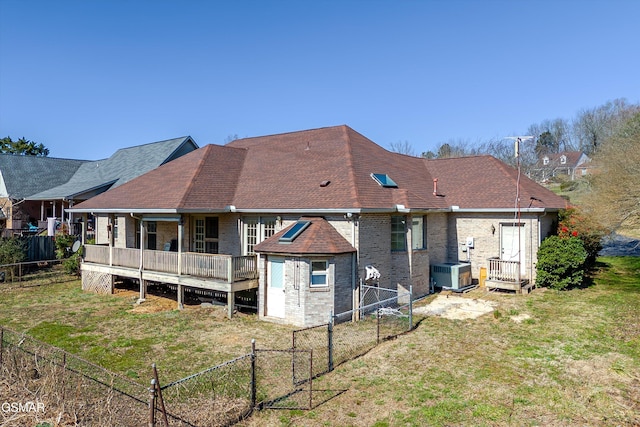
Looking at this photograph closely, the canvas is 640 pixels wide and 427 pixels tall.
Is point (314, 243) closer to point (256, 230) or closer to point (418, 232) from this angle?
point (256, 230)

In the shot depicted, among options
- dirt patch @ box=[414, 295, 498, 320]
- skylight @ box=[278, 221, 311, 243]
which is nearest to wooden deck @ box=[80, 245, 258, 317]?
skylight @ box=[278, 221, 311, 243]

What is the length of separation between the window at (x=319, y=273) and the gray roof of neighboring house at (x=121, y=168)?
20433mm

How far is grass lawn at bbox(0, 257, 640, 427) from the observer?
25.4 ft

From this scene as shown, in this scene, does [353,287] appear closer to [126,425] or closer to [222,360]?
[222,360]

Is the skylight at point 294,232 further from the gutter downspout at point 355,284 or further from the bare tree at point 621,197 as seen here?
the bare tree at point 621,197

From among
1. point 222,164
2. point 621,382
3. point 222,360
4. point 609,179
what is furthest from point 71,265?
point 609,179

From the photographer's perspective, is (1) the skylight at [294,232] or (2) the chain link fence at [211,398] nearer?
(2) the chain link fence at [211,398]

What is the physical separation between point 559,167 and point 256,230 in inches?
2235

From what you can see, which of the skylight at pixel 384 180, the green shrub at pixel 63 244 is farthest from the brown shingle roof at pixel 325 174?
the green shrub at pixel 63 244

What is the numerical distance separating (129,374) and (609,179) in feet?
72.9

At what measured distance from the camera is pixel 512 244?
61.5ft

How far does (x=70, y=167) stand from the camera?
3794 centimetres

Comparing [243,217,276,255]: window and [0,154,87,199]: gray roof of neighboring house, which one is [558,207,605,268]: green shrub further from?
[0,154,87,199]: gray roof of neighboring house

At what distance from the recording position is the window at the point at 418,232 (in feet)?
57.1
